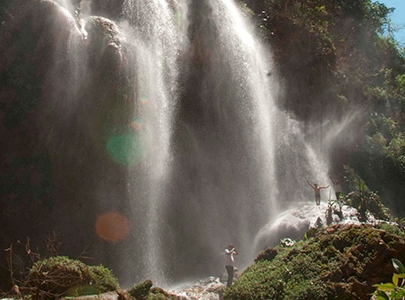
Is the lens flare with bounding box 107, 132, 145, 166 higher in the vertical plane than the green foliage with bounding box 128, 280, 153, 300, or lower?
higher

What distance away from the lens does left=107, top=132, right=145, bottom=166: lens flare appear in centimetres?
1717

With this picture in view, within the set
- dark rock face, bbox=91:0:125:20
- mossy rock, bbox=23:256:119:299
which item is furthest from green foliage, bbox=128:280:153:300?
dark rock face, bbox=91:0:125:20

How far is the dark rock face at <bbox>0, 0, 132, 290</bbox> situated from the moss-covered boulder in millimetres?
8196

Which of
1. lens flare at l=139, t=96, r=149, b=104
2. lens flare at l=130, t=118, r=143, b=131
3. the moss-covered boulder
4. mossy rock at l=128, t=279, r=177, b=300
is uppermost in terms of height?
lens flare at l=139, t=96, r=149, b=104

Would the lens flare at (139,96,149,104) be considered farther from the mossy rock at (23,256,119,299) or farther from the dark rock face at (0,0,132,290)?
the mossy rock at (23,256,119,299)

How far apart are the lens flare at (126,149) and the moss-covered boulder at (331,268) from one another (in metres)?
8.52

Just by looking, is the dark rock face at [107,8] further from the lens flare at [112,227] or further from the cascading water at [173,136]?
the lens flare at [112,227]

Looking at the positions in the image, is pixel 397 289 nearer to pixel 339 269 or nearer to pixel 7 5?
pixel 339 269

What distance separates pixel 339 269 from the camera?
888 cm

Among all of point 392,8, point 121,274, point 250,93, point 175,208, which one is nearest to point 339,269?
point 121,274

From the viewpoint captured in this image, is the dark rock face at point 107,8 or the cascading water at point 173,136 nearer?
the cascading water at point 173,136

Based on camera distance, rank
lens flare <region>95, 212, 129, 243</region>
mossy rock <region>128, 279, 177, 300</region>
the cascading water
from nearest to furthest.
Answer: mossy rock <region>128, 279, 177, 300</region>, lens flare <region>95, 212, 129, 243</region>, the cascading water

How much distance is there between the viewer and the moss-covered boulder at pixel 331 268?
8664 millimetres

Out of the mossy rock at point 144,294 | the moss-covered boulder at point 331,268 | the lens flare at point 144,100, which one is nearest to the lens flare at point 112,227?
the lens flare at point 144,100
